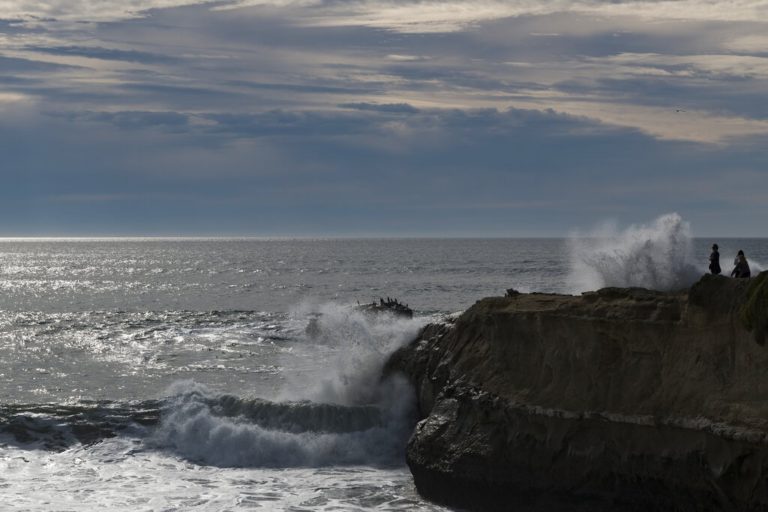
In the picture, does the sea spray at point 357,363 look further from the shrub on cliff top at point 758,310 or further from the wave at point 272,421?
the shrub on cliff top at point 758,310

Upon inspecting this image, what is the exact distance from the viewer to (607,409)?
47.3 feet

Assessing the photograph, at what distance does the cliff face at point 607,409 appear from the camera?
1303 centimetres

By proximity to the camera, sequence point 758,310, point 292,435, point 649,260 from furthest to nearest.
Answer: point 649,260
point 292,435
point 758,310

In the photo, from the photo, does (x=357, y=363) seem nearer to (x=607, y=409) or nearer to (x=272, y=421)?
(x=272, y=421)

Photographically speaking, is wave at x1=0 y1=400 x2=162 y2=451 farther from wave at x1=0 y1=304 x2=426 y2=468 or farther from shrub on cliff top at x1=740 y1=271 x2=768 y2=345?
shrub on cliff top at x1=740 y1=271 x2=768 y2=345

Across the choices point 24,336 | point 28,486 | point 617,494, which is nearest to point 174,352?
point 24,336

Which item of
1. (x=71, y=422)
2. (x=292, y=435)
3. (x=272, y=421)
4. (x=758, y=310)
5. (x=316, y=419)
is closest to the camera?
(x=758, y=310)

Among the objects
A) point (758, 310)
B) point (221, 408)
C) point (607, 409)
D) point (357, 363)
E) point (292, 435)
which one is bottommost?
point (292, 435)

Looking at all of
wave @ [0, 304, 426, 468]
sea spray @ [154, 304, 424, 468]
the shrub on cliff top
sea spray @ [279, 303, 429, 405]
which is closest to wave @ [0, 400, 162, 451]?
wave @ [0, 304, 426, 468]

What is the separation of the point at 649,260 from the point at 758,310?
2444 centimetres

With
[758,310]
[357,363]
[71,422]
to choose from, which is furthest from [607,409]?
[71,422]

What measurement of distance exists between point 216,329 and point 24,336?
26.8ft

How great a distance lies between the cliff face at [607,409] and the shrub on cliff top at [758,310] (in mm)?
52

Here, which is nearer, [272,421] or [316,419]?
[316,419]
